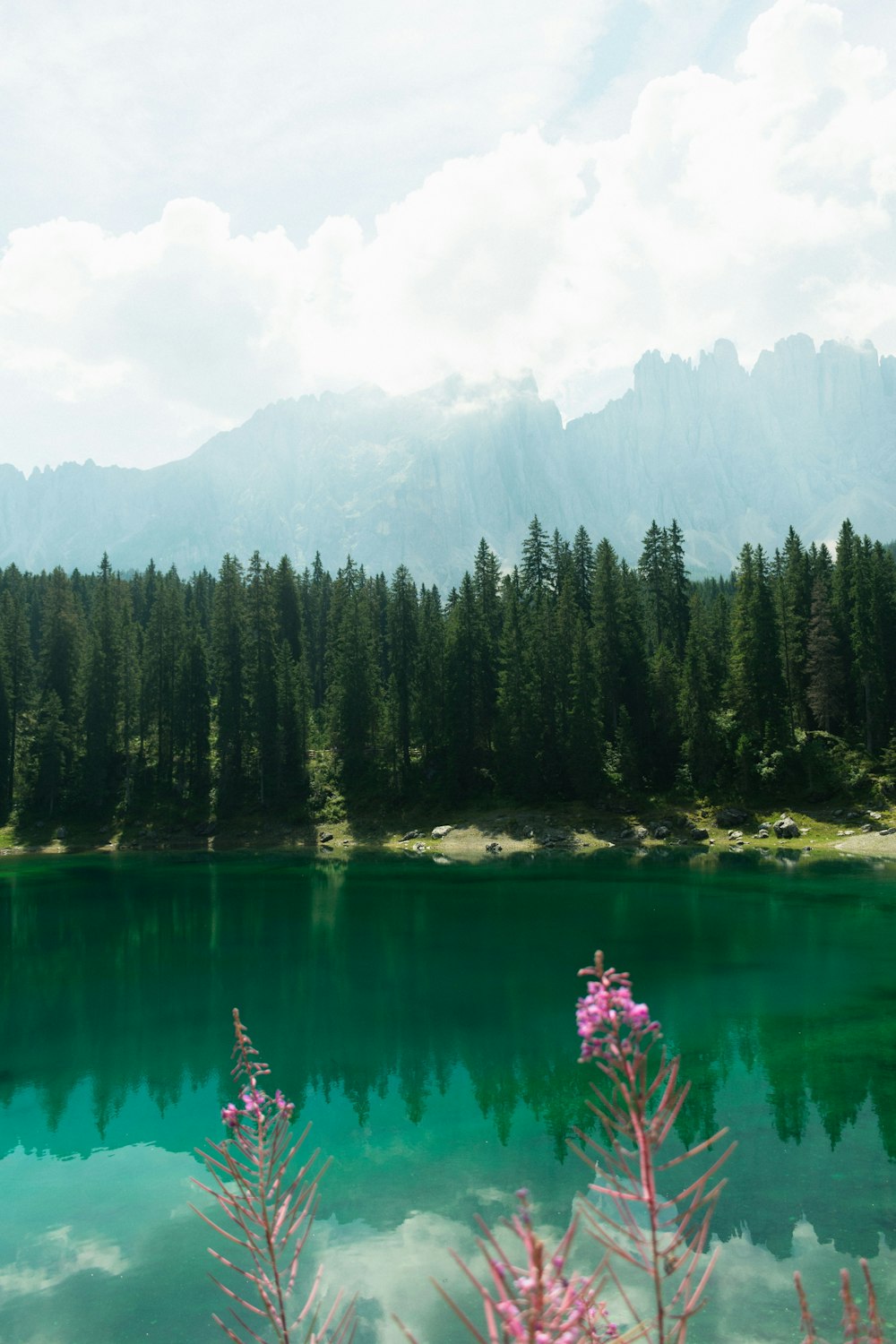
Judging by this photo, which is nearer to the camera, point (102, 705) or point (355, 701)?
point (355, 701)

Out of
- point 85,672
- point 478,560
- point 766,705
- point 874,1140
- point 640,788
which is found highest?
point 478,560

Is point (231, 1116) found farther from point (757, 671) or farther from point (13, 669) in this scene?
point (13, 669)

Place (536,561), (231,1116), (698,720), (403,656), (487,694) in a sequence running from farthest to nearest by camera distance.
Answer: (536,561), (403,656), (487,694), (698,720), (231,1116)

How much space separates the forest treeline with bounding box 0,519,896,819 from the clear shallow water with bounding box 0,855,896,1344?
27.3 m

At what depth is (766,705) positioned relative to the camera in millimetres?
69188

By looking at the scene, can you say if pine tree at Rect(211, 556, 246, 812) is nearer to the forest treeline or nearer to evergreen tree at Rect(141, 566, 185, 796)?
the forest treeline

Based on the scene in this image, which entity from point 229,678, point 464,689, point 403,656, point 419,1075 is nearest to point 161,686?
point 229,678

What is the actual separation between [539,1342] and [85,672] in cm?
8712

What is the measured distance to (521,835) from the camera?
64.9 m

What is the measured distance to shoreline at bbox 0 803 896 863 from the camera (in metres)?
57.1

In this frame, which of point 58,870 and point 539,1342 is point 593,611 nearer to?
point 58,870

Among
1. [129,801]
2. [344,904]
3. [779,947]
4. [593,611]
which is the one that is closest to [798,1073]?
[779,947]

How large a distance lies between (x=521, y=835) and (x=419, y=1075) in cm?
4477

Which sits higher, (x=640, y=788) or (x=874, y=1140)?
(x=640, y=788)
